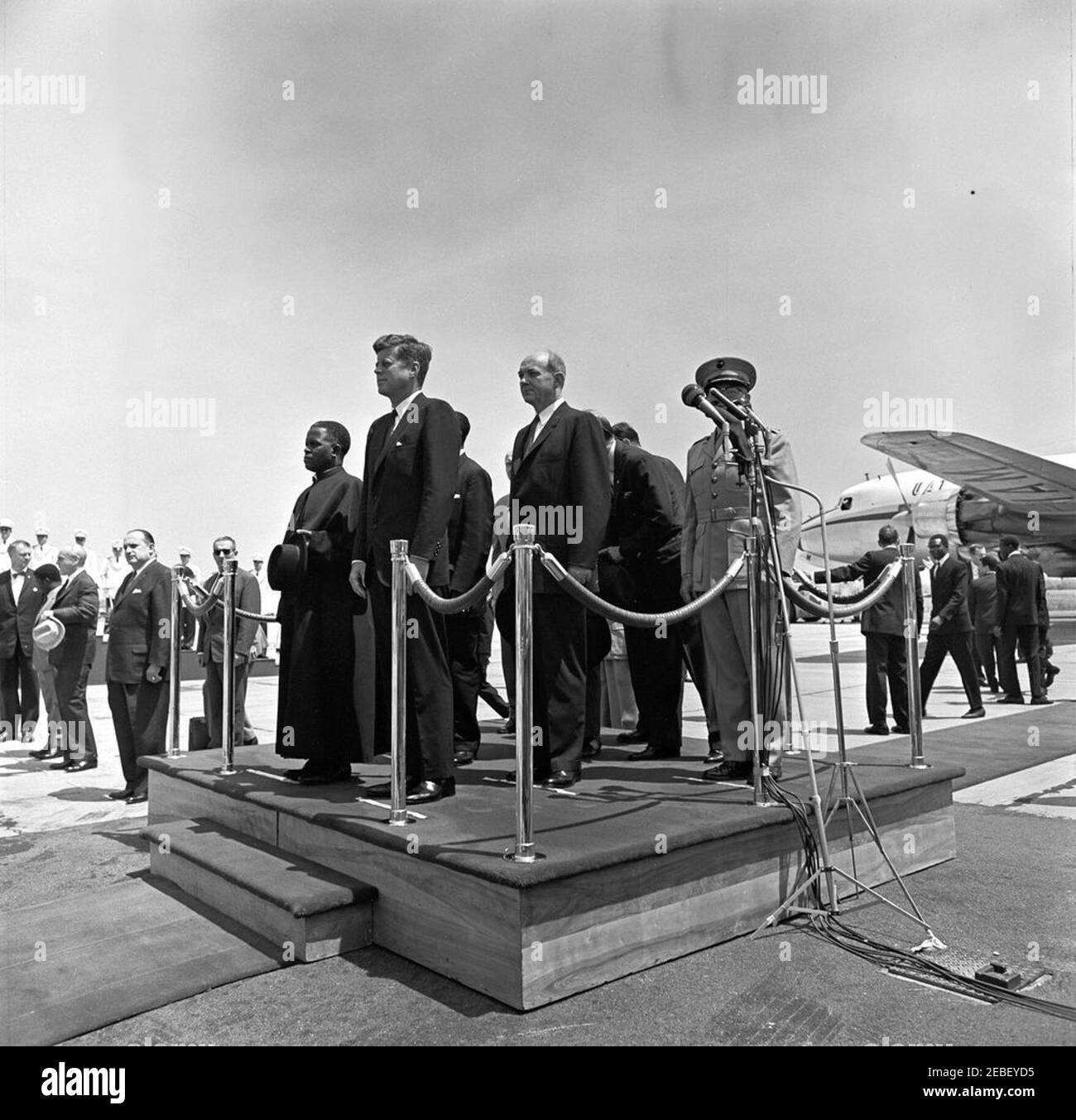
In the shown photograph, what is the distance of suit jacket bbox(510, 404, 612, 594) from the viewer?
13.5 feet

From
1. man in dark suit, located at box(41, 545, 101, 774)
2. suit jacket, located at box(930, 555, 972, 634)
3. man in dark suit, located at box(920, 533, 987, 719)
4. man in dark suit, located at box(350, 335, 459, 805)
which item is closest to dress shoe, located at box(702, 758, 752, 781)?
man in dark suit, located at box(350, 335, 459, 805)

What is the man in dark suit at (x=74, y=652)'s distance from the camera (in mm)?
7930

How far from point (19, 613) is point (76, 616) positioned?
7.03 feet

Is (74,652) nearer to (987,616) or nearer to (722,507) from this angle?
(722,507)

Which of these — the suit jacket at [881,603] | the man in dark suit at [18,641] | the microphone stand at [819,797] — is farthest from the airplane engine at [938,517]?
the microphone stand at [819,797]

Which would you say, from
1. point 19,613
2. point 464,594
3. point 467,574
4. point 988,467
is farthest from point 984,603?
point 19,613

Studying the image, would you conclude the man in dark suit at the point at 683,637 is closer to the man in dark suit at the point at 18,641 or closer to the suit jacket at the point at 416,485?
the suit jacket at the point at 416,485

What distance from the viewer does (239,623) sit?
27.8 ft

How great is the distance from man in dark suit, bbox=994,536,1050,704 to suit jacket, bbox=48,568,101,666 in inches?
395

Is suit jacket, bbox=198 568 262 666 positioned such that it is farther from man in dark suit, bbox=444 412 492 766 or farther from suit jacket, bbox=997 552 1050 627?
suit jacket, bbox=997 552 1050 627

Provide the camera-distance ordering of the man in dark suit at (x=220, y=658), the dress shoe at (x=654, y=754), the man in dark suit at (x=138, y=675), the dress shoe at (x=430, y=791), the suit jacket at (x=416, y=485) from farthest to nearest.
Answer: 1. the man in dark suit at (x=220, y=658)
2. the man in dark suit at (x=138, y=675)
3. the dress shoe at (x=654, y=754)
4. the suit jacket at (x=416, y=485)
5. the dress shoe at (x=430, y=791)

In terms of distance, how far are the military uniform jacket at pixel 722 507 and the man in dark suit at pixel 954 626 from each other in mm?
6386
